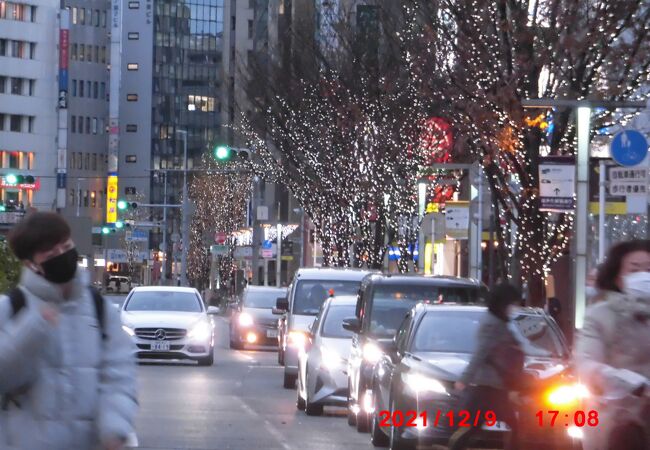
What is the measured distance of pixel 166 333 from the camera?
31000mm

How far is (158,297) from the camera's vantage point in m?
32.7

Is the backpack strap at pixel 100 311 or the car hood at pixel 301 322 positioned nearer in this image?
the backpack strap at pixel 100 311

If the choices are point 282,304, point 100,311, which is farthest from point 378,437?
point 282,304

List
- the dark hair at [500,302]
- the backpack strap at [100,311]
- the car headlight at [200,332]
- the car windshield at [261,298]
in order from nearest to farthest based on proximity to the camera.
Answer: the backpack strap at [100,311], the dark hair at [500,302], the car headlight at [200,332], the car windshield at [261,298]

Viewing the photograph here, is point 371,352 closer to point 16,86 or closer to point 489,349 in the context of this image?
point 489,349

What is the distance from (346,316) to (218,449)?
6.09 meters

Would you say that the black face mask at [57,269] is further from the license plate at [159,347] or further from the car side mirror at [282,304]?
the license plate at [159,347]

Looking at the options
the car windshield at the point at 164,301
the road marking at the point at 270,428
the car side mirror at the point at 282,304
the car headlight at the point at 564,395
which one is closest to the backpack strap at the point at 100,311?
the car headlight at the point at 564,395

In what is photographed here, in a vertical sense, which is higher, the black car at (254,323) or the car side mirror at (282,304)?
the car side mirror at (282,304)

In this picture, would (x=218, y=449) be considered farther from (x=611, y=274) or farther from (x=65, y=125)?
(x=65, y=125)

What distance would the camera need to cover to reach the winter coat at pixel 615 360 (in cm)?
858

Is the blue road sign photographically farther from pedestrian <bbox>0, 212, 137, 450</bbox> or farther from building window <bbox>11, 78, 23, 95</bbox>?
building window <bbox>11, 78, 23, 95</bbox>

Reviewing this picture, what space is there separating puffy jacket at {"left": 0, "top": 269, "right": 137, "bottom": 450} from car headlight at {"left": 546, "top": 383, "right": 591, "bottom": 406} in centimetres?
817

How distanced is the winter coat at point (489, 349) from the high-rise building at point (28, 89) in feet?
380
